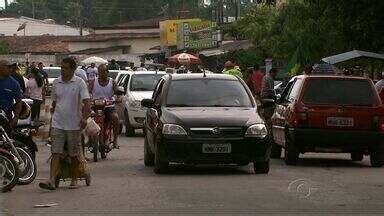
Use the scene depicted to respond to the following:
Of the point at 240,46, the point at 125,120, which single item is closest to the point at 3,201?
the point at 125,120

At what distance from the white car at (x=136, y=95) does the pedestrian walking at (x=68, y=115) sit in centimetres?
1183

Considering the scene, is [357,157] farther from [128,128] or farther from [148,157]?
[128,128]

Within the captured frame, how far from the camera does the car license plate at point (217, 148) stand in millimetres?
15039

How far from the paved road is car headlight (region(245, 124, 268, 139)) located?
0.65 m

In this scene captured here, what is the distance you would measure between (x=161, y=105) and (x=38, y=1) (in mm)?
143101

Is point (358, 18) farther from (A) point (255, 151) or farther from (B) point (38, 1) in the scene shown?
(B) point (38, 1)

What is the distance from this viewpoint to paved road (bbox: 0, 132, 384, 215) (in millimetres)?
11382

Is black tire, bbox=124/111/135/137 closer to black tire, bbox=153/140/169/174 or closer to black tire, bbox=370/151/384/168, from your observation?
black tire, bbox=370/151/384/168

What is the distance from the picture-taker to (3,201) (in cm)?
1246

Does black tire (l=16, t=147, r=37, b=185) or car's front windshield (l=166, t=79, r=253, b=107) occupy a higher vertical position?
car's front windshield (l=166, t=79, r=253, b=107)

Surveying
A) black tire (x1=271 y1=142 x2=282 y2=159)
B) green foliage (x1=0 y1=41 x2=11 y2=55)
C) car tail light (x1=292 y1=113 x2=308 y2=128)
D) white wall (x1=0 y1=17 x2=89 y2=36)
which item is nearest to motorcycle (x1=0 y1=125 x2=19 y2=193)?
car tail light (x1=292 y1=113 x2=308 y2=128)

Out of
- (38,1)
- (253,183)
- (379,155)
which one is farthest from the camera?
(38,1)

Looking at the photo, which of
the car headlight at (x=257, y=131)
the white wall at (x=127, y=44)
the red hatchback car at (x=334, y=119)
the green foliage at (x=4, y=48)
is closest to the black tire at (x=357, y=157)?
the red hatchback car at (x=334, y=119)

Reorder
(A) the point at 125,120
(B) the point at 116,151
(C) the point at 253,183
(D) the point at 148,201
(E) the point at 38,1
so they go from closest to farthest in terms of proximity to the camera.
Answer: (D) the point at 148,201
(C) the point at 253,183
(B) the point at 116,151
(A) the point at 125,120
(E) the point at 38,1
